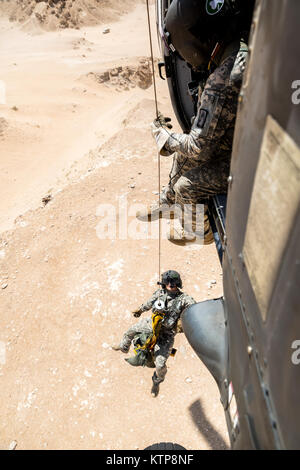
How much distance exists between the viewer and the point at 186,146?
3.12 metres

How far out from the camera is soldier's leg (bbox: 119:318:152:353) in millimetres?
5474

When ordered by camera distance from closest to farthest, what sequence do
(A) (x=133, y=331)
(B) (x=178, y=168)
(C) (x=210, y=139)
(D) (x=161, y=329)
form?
(C) (x=210, y=139) → (B) (x=178, y=168) → (D) (x=161, y=329) → (A) (x=133, y=331)

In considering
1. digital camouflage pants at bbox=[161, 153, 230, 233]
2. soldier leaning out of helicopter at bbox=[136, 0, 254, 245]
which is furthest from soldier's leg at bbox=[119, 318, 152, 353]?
soldier leaning out of helicopter at bbox=[136, 0, 254, 245]

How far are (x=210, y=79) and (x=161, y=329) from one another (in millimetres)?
3663

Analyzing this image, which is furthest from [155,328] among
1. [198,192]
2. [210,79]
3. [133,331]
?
[210,79]

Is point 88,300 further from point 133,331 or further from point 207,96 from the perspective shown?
point 207,96

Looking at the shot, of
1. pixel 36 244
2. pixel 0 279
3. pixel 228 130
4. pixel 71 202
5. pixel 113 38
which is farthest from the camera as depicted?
pixel 113 38

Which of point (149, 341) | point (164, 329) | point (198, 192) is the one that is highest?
point (198, 192)

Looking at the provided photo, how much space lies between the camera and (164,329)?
17.3 feet

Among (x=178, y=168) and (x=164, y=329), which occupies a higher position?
(x=178, y=168)

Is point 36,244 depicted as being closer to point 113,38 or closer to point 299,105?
point 299,105

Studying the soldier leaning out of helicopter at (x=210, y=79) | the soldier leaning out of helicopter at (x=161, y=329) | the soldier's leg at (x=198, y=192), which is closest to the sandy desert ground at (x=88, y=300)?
the soldier leaning out of helicopter at (x=161, y=329)

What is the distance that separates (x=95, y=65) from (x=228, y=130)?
929 inches

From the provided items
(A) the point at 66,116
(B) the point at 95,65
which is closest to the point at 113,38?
(B) the point at 95,65
